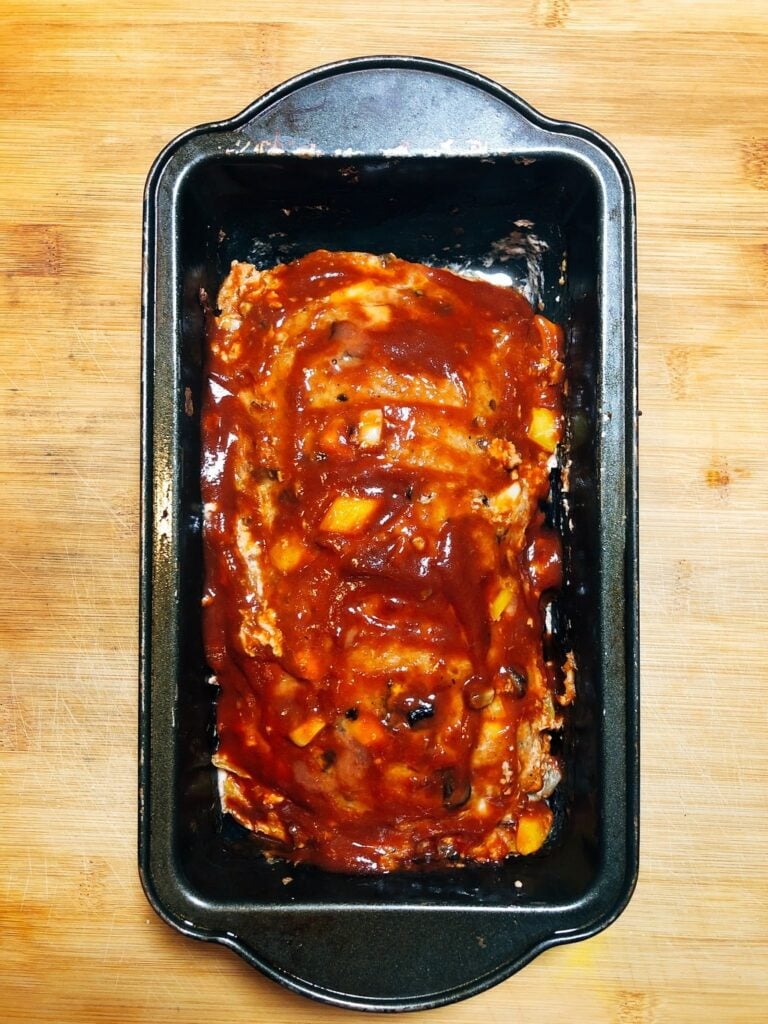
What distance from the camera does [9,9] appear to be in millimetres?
1807

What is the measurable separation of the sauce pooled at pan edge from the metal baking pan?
0.06 meters

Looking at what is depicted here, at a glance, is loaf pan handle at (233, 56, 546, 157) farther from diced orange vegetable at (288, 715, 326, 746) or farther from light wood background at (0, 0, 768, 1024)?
diced orange vegetable at (288, 715, 326, 746)

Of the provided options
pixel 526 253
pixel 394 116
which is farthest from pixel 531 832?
pixel 394 116

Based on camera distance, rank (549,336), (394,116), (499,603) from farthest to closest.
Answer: (549,336) < (499,603) < (394,116)

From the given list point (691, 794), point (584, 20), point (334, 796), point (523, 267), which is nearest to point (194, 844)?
point (334, 796)

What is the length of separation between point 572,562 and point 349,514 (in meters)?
0.48

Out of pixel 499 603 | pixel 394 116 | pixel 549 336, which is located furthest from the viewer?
pixel 549 336

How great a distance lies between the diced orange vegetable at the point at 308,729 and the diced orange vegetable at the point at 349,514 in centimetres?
36

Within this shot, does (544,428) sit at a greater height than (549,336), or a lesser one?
lesser

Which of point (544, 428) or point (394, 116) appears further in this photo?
point (544, 428)

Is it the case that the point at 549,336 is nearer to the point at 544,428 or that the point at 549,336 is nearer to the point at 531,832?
the point at 544,428

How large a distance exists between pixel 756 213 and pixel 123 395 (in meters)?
1.47

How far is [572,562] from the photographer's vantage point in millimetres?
1643

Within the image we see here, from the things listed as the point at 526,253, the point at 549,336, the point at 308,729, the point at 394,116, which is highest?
the point at 394,116
